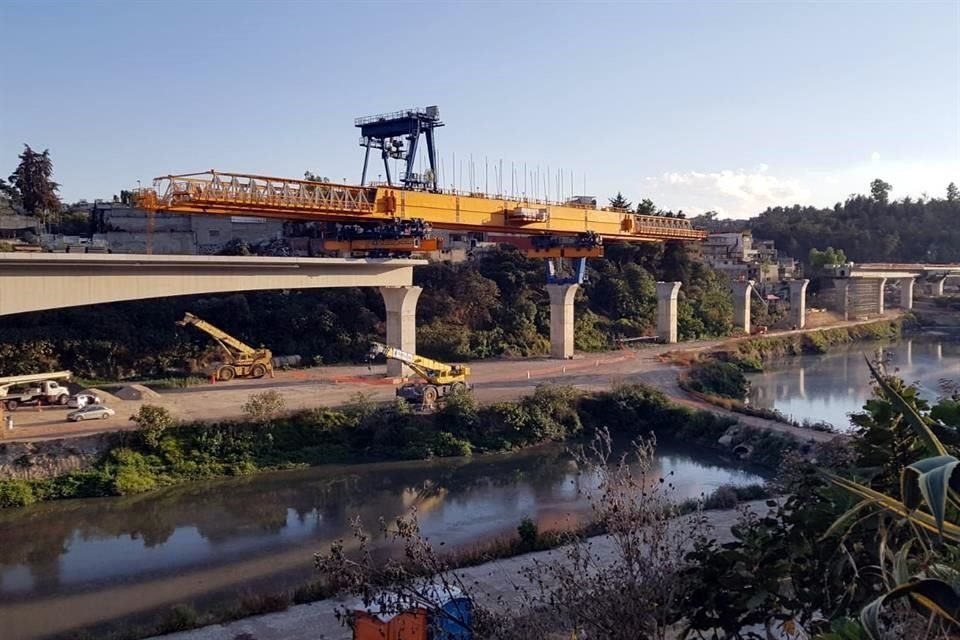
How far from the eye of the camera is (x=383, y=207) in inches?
990

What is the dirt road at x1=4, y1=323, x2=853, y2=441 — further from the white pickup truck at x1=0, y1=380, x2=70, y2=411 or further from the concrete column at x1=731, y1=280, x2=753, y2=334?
the concrete column at x1=731, y1=280, x2=753, y2=334

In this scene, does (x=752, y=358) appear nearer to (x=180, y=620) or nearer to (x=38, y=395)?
(x=38, y=395)

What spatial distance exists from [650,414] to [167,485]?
14142 mm

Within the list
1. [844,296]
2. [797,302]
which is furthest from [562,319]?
[844,296]

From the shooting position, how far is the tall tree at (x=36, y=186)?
3825 centimetres

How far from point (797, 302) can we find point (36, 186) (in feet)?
140

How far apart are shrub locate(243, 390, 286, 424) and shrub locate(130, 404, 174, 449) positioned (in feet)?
7.18

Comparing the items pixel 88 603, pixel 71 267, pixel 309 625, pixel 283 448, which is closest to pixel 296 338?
pixel 283 448

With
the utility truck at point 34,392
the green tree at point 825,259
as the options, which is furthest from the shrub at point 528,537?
the green tree at point 825,259

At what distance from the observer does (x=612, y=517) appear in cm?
590

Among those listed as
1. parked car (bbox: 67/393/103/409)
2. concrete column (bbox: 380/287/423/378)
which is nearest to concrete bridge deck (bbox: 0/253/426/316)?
concrete column (bbox: 380/287/423/378)

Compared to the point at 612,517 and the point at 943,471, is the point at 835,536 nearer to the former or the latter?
the point at 612,517

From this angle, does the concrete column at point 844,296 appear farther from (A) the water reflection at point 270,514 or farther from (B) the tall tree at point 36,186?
(B) the tall tree at point 36,186

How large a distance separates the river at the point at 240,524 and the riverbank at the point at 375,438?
454 mm
